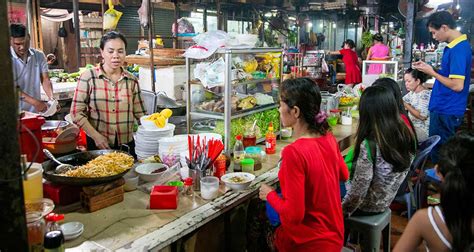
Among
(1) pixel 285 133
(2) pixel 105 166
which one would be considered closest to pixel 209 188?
(2) pixel 105 166

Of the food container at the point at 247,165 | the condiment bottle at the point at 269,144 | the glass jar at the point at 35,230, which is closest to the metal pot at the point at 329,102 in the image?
the condiment bottle at the point at 269,144

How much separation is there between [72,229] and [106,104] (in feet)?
5.04

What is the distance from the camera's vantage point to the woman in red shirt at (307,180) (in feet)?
6.64

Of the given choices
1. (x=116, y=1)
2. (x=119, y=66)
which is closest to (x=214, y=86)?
(x=119, y=66)

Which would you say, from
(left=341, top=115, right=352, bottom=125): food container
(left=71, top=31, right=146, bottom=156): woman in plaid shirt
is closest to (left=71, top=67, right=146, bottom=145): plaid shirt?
(left=71, top=31, right=146, bottom=156): woman in plaid shirt

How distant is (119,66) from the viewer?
11.0ft

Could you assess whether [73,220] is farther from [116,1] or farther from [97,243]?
[116,1]

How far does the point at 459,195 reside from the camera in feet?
5.09

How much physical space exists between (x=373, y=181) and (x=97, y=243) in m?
1.93

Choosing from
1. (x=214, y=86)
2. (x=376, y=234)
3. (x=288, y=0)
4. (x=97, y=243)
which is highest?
(x=288, y=0)

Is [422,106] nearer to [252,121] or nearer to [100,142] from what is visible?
[252,121]

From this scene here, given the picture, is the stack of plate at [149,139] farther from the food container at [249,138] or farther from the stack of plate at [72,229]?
the stack of plate at [72,229]

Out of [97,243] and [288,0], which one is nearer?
[97,243]

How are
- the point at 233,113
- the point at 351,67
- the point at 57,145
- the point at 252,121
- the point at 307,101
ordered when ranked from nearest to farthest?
1. the point at 307,101
2. the point at 57,145
3. the point at 233,113
4. the point at 252,121
5. the point at 351,67
